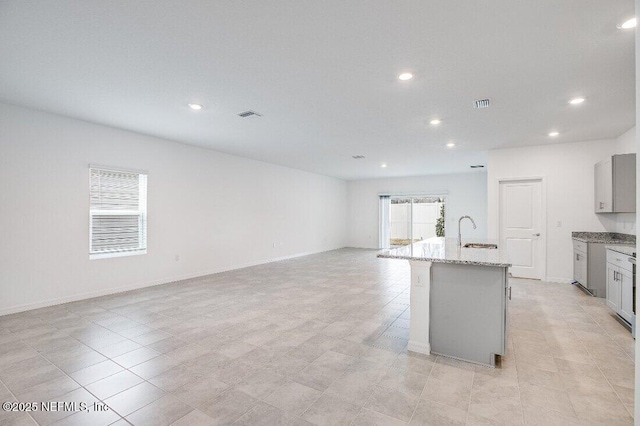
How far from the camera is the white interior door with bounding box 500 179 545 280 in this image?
5746mm

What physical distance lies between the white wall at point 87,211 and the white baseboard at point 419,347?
454 cm

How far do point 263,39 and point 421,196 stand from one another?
29.0 ft

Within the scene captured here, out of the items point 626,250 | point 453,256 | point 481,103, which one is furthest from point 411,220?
point 453,256

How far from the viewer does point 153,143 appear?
5387mm

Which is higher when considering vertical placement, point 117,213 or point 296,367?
point 117,213

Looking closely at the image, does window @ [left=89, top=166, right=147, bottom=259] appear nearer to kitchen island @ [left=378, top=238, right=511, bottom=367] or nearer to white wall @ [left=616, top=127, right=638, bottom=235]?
kitchen island @ [left=378, top=238, right=511, bottom=367]

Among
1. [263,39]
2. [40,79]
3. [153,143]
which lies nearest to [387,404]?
[263,39]

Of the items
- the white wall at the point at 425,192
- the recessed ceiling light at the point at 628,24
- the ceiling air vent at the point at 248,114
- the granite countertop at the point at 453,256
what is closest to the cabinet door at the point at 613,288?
the granite countertop at the point at 453,256

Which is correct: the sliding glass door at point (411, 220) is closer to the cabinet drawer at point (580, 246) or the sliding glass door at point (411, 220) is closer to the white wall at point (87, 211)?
the white wall at point (87, 211)

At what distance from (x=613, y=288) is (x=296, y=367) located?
13.7ft

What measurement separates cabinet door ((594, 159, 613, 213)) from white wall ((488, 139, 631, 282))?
0.20m

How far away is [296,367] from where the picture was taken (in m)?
2.52

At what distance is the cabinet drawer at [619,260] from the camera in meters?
3.44

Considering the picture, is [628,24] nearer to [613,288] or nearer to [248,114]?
[613,288]
